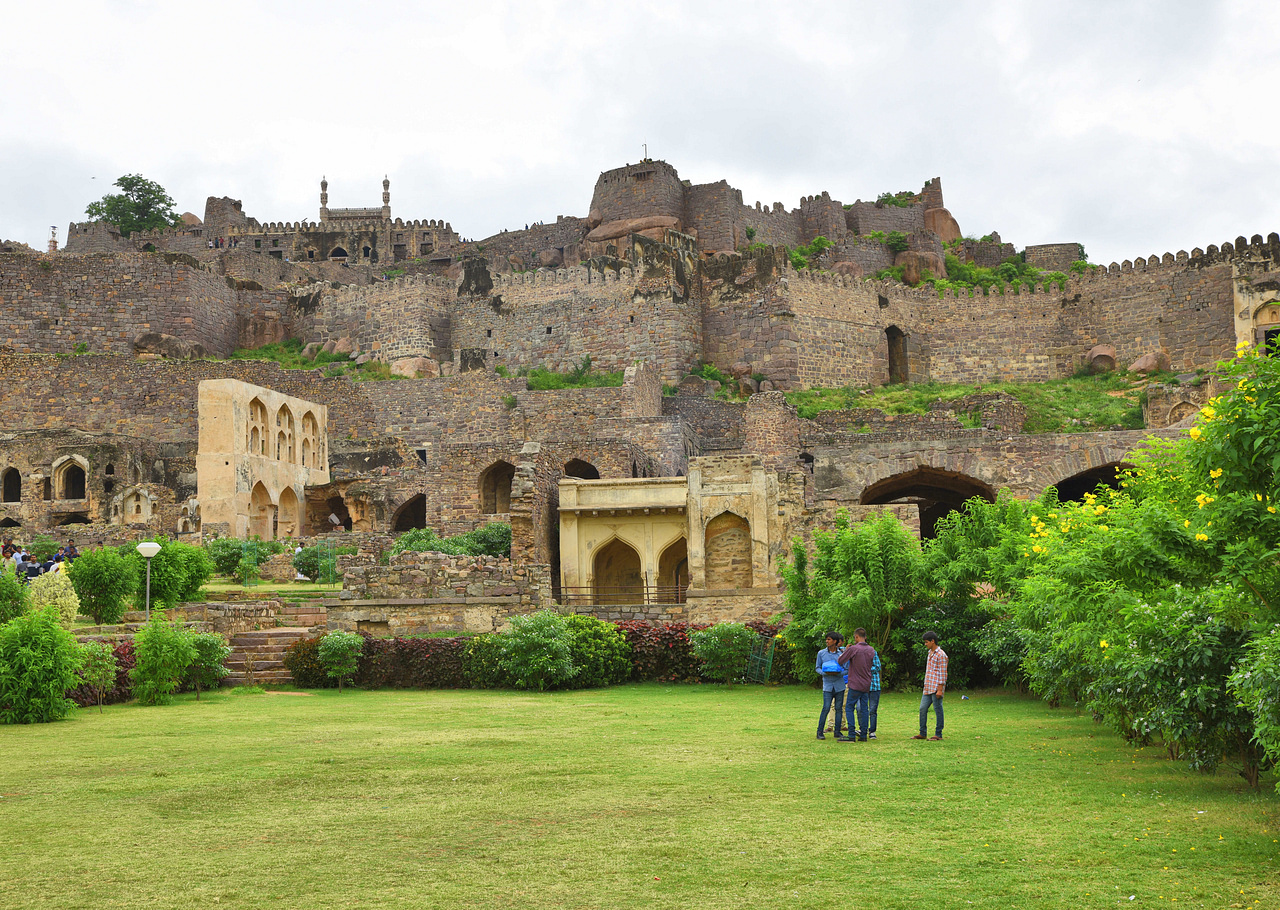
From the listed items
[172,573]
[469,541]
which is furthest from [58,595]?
[469,541]

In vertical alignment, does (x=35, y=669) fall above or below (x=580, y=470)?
below

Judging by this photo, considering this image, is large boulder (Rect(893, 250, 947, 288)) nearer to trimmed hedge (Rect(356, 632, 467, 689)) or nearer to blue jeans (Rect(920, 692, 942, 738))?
trimmed hedge (Rect(356, 632, 467, 689))

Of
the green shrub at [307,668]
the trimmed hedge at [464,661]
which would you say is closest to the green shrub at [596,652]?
the trimmed hedge at [464,661]

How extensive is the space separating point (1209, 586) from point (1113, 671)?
1157mm

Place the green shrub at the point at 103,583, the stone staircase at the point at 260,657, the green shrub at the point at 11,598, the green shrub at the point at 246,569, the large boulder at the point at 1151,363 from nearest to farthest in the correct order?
the green shrub at the point at 11,598, the stone staircase at the point at 260,657, the green shrub at the point at 103,583, the green shrub at the point at 246,569, the large boulder at the point at 1151,363

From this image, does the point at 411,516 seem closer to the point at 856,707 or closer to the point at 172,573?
the point at 172,573

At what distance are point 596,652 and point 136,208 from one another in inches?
2130

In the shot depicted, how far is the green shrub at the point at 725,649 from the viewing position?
1834cm

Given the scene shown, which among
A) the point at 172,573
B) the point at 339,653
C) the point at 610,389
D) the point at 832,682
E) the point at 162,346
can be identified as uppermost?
the point at 162,346

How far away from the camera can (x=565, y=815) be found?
26.6ft

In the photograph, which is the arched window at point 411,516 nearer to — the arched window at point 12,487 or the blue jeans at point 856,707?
the arched window at point 12,487

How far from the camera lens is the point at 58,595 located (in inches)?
736

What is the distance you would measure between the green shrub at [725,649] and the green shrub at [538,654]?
194 cm

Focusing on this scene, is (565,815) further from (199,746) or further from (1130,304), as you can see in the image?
(1130,304)
